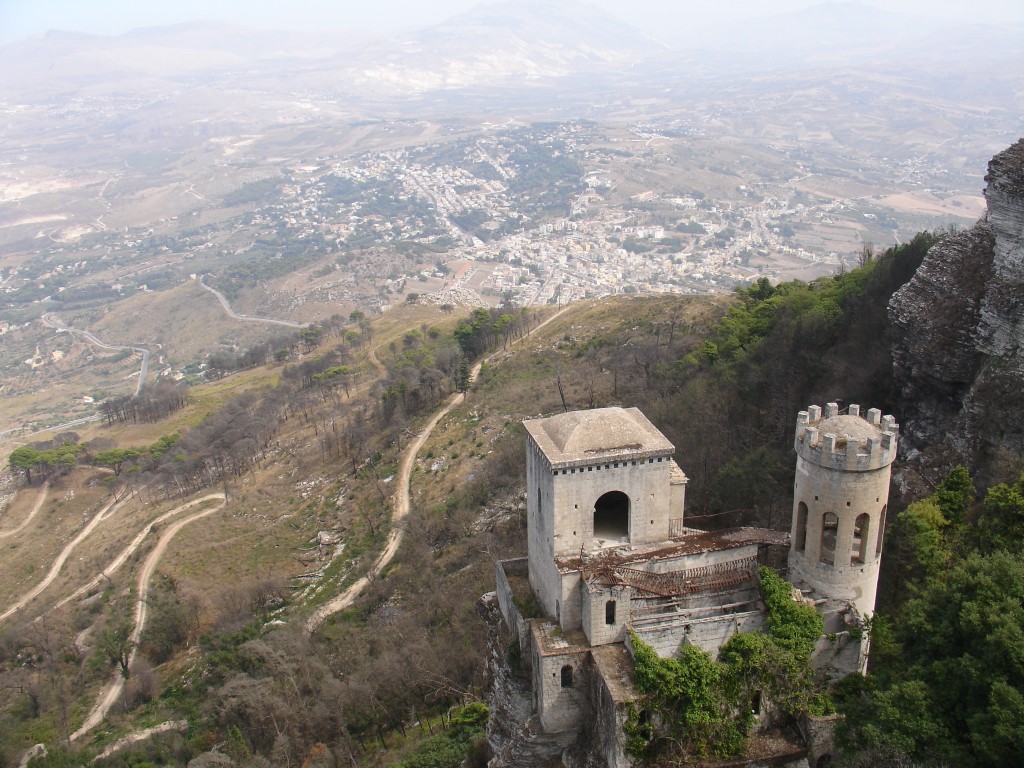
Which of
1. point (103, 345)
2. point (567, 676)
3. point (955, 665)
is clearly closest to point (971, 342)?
point (955, 665)

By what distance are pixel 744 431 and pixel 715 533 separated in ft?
42.7

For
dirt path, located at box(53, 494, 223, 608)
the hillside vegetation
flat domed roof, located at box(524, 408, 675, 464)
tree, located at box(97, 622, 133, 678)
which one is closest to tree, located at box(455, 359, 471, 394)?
the hillside vegetation

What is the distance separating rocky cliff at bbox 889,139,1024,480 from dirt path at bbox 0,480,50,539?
63810 millimetres

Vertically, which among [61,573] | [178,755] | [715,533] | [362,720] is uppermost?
[715,533]

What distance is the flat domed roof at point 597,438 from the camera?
21.6m

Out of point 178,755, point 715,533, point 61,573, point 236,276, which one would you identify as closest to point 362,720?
point 178,755

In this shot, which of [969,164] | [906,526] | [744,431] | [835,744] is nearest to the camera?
[835,744]

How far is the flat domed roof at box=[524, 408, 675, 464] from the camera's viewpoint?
21594mm

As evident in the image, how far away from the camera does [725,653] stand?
763 inches

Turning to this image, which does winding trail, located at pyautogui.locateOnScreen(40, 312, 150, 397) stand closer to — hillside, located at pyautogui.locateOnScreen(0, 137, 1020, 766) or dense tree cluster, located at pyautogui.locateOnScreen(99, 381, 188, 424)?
dense tree cluster, located at pyautogui.locateOnScreen(99, 381, 188, 424)

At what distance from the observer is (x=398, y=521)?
4766 cm

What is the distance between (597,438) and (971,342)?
50.1ft

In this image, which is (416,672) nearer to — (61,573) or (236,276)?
(61,573)

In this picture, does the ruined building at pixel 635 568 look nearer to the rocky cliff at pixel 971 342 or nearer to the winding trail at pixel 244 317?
the rocky cliff at pixel 971 342
